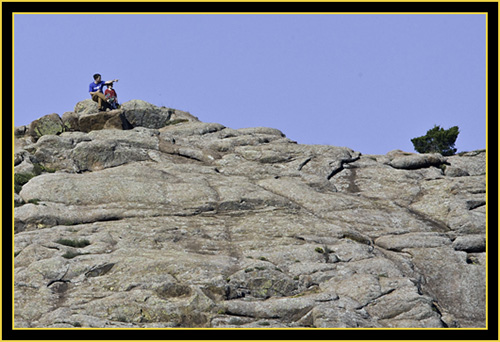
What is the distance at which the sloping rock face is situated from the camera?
30.2 m

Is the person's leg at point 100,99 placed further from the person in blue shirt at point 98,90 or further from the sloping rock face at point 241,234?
the sloping rock face at point 241,234

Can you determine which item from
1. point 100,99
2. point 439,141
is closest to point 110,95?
point 100,99

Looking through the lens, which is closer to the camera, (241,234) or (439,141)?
(241,234)

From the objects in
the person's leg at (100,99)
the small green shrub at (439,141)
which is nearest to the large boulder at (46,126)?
the person's leg at (100,99)

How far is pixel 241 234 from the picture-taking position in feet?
125

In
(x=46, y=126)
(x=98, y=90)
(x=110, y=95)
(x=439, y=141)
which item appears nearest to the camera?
(x=46, y=126)

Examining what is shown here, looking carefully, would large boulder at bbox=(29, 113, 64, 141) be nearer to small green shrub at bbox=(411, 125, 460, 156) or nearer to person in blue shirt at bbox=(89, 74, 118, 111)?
person in blue shirt at bbox=(89, 74, 118, 111)

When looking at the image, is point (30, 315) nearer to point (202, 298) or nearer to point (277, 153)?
point (202, 298)

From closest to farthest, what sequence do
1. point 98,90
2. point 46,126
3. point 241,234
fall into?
1. point 241,234
2. point 46,126
3. point 98,90

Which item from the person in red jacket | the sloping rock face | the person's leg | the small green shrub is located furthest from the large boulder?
the small green shrub

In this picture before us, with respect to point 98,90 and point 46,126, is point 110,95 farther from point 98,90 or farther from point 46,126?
point 46,126

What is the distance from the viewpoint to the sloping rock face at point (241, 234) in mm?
30172

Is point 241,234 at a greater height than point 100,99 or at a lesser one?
lesser

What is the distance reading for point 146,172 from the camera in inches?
1768
